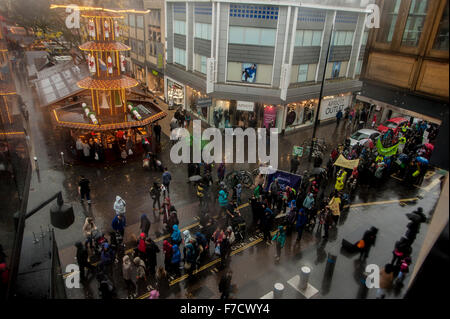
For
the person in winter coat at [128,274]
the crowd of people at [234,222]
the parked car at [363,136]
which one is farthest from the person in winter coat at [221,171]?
the parked car at [363,136]

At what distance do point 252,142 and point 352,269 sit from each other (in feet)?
47.9

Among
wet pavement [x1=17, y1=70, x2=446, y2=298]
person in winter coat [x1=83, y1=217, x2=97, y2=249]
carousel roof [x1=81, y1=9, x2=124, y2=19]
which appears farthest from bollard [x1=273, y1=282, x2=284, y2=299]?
carousel roof [x1=81, y1=9, x2=124, y2=19]

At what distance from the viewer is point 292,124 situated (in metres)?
27.8

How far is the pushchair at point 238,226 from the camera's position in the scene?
504 inches

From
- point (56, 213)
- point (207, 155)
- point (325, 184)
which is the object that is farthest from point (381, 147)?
point (56, 213)

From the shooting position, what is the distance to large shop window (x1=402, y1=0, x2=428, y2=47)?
7.97m

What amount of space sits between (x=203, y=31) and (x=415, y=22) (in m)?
20.6

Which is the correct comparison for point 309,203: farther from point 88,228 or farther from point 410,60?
point 88,228

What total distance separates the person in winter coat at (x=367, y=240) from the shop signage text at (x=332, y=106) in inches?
756

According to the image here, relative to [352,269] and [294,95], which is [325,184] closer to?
[352,269]

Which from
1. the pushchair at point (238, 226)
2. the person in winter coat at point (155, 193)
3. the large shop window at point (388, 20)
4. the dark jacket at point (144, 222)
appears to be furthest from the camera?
the person in winter coat at point (155, 193)

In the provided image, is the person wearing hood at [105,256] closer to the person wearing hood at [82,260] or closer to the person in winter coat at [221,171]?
the person wearing hood at [82,260]

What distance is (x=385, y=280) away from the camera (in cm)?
1110

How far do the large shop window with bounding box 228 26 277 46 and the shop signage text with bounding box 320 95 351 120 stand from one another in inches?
367
